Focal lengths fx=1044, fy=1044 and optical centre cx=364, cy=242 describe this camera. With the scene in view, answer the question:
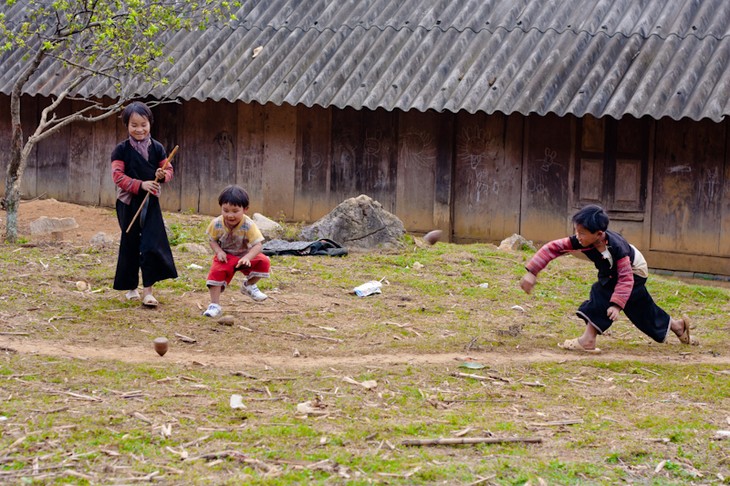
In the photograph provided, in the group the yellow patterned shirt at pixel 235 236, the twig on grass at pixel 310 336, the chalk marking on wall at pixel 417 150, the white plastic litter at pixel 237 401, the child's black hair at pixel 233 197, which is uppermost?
the chalk marking on wall at pixel 417 150

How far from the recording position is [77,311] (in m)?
7.89

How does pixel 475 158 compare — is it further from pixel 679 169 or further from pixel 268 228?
pixel 268 228

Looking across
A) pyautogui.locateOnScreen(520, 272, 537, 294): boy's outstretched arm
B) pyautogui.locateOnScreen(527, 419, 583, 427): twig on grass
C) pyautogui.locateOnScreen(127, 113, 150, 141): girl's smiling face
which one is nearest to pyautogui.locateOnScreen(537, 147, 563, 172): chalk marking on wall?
pyautogui.locateOnScreen(520, 272, 537, 294): boy's outstretched arm

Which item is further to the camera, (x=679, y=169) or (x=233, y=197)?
(x=679, y=169)

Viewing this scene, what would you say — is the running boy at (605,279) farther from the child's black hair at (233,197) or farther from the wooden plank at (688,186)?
the wooden plank at (688,186)

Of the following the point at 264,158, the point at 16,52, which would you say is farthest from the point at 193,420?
the point at 16,52

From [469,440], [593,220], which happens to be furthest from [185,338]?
[593,220]

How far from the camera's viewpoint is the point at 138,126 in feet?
26.0

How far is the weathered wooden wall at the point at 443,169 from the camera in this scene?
12.8 metres

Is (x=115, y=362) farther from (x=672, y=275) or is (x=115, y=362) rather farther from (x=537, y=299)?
(x=672, y=275)

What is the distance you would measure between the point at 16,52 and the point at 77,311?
9.20m

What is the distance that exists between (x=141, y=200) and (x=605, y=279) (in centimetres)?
354

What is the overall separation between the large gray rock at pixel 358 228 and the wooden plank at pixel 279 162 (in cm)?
308

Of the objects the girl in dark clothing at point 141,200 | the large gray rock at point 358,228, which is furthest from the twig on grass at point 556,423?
the large gray rock at point 358,228
